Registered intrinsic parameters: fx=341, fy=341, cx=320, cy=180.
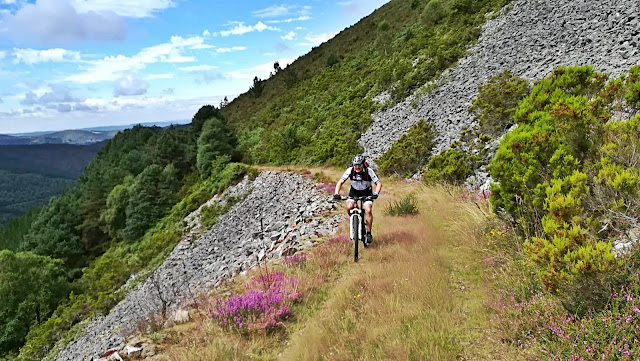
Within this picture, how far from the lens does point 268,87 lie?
210 feet

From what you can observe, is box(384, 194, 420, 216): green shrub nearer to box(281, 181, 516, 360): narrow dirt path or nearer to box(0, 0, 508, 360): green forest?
box(281, 181, 516, 360): narrow dirt path

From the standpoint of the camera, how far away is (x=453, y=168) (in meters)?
14.2

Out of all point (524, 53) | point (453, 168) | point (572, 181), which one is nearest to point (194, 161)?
point (453, 168)

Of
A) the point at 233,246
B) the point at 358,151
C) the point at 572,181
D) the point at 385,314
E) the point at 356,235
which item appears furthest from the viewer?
the point at 358,151

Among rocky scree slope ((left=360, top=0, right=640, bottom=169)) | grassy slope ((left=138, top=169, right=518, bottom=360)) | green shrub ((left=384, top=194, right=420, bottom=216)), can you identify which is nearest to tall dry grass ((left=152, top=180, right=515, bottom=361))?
grassy slope ((left=138, top=169, right=518, bottom=360))

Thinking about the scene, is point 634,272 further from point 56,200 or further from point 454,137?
point 56,200

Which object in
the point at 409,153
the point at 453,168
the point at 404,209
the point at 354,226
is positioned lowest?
the point at 404,209

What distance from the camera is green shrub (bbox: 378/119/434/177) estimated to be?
59.4 feet

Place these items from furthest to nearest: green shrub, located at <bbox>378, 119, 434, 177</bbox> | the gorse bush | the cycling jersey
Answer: green shrub, located at <bbox>378, 119, 434, 177</bbox>, the cycling jersey, the gorse bush

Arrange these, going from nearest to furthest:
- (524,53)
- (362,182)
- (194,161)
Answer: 1. (362,182)
2. (524,53)
3. (194,161)

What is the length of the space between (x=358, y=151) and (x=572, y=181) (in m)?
20.3

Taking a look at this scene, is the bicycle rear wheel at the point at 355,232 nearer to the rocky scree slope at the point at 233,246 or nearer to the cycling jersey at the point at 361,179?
the cycling jersey at the point at 361,179

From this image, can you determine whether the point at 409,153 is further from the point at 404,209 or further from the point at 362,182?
the point at 362,182

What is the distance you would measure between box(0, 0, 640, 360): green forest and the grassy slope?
1.06 meters
